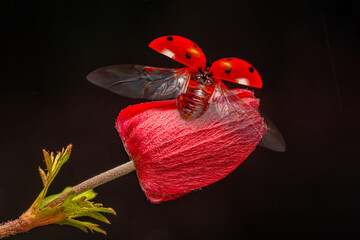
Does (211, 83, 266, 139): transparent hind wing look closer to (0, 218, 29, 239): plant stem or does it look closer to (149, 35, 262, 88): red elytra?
(149, 35, 262, 88): red elytra

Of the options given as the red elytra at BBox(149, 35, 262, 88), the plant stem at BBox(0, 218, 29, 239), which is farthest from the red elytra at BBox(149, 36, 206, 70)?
the plant stem at BBox(0, 218, 29, 239)

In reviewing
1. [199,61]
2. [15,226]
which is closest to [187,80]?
[199,61]

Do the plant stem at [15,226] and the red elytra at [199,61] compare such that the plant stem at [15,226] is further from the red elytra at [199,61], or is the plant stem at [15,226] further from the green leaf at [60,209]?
the red elytra at [199,61]

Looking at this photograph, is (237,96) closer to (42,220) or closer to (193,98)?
(193,98)

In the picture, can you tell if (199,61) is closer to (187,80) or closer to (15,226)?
(187,80)

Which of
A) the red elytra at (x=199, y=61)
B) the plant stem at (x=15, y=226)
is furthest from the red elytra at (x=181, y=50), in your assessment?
the plant stem at (x=15, y=226)

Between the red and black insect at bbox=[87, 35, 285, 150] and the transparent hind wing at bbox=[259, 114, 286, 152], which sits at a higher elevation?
the red and black insect at bbox=[87, 35, 285, 150]

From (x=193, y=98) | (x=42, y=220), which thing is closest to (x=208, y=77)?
(x=193, y=98)
